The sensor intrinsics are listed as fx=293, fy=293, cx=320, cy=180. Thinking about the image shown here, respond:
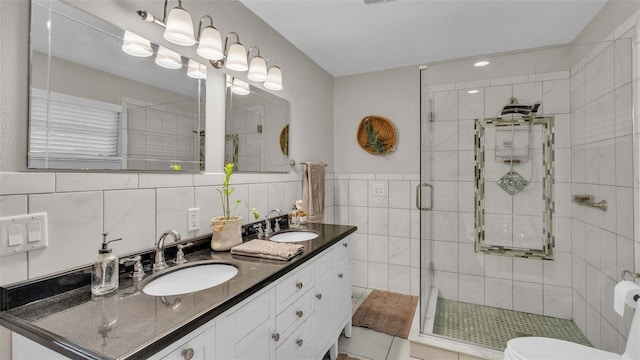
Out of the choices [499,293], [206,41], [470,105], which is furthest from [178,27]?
[499,293]

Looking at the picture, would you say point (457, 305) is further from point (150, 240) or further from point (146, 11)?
point (146, 11)

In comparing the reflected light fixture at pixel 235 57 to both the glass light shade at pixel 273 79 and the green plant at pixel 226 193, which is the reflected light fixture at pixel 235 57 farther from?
the green plant at pixel 226 193

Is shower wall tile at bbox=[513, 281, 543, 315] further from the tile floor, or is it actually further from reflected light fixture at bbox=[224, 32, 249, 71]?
reflected light fixture at bbox=[224, 32, 249, 71]

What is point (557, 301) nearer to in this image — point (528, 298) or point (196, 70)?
point (528, 298)

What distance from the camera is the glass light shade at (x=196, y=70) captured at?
151 centimetres

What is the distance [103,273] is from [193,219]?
529 millimetres

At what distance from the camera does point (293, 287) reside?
4.52ft

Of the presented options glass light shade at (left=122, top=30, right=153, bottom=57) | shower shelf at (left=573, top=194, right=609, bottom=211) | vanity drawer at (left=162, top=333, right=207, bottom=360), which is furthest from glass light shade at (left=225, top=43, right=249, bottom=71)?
shower shelf at (left=573, top=194, right=609, bottom=211)

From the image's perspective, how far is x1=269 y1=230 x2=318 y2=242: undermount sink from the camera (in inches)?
77.7

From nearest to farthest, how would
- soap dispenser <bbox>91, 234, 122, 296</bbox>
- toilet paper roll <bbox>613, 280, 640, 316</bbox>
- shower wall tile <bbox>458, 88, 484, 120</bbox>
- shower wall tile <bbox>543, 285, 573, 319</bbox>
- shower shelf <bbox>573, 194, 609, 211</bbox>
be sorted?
soap dispenser <bbox>91, 234, 122, 296</bbox> < toilet paper roll <bbox>613, 280, 640, 316</bbox> < shower shelf <bbox>573, 194, 609, 211</bbox> < shower wall tile <bbox>543, 285, 573, 319</bbox> < shower wall tile <bbox>458, 88, 484, 120</bbox>

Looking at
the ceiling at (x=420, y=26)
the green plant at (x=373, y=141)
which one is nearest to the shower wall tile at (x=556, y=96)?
the ceiling at (x=420, y=26)

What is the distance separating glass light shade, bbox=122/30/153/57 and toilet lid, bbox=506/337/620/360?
2.19 m

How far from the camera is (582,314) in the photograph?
1994mm

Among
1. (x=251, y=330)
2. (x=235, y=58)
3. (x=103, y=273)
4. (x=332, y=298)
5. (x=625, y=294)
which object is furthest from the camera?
(x=332, y=298)
